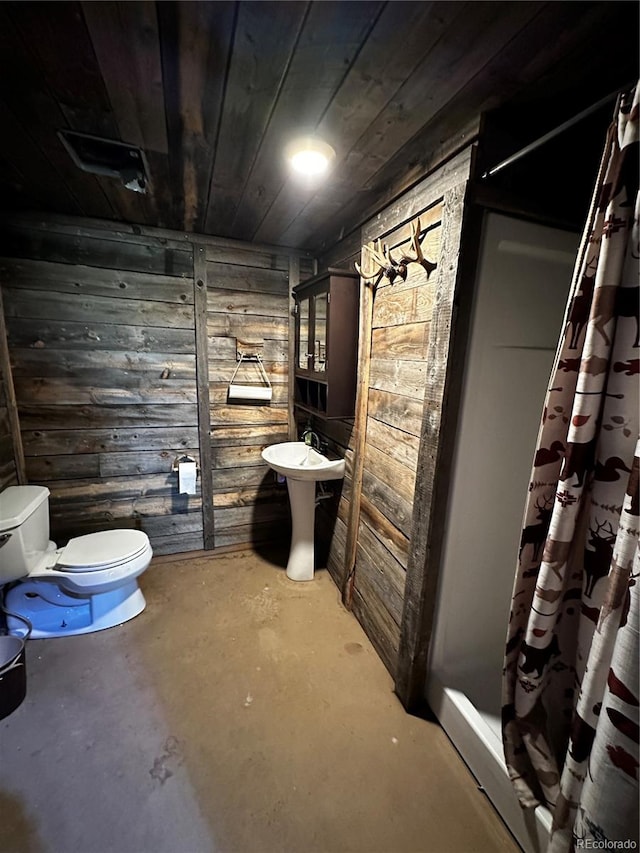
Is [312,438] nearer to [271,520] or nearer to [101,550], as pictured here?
[271,520]

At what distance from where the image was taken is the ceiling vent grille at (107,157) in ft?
4.17

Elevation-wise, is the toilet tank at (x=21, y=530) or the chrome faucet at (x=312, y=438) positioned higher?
the chrome faucet at (x=312, y=438)

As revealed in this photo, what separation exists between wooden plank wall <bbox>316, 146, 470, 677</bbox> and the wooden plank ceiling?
0.54 feet

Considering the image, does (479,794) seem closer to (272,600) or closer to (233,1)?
(272,600)

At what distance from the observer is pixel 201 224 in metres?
2.01

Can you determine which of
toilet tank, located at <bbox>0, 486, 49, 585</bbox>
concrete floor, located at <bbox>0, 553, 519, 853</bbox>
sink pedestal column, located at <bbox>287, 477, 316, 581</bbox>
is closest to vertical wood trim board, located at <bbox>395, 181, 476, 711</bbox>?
concrete floor, located at <bbox>0, 553, 519, 853</bbox>

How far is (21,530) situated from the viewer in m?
1.62

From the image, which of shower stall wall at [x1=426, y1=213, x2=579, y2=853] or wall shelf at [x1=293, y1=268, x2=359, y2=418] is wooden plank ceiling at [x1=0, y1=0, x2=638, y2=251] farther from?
wall shelf at [x1=293, y1=268, x2=359, y2=418]

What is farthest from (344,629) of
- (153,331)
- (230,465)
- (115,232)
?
(115,232)

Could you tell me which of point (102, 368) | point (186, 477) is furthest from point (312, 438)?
point (102, 368)

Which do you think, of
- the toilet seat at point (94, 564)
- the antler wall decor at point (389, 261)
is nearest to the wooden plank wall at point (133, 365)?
the toilet seat at point (94, 564)

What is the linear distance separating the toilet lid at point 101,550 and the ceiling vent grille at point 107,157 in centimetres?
179

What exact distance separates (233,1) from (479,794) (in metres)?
2.33

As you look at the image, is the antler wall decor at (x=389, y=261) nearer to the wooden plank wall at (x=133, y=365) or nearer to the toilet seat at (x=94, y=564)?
the wooden plank wall at (x=133, y=365)
